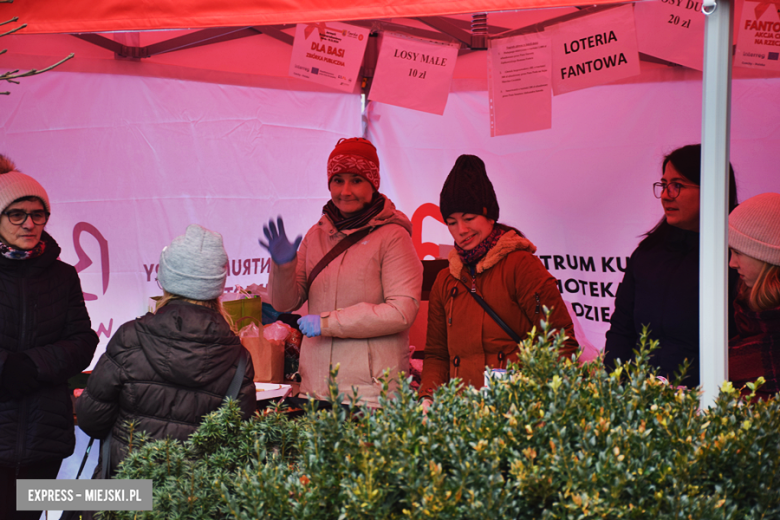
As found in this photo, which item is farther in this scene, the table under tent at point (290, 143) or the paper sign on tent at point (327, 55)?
the table under tent at point (290, 143)

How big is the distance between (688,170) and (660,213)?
1.61 metres

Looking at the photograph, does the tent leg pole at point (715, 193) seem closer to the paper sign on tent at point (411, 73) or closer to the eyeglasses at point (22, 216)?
the eyeglasses at point (22, 216)

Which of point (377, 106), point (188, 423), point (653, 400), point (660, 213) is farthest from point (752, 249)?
point (377, 106)

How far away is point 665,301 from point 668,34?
6.20ft

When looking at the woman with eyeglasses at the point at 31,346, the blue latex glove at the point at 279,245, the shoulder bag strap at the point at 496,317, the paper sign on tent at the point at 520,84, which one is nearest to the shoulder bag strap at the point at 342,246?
the blue latex glove at the point at 279,245

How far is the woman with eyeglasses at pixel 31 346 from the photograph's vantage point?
257cm

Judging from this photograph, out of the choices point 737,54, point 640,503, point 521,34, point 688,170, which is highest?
point 521,34

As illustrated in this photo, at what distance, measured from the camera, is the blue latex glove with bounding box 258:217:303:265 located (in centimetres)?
288

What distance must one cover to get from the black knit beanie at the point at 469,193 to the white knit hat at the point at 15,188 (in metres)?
1.67

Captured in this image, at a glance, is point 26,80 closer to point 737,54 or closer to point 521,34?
point 521,34

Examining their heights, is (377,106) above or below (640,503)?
above

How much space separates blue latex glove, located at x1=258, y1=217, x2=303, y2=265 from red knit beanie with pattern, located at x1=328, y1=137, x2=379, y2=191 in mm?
368

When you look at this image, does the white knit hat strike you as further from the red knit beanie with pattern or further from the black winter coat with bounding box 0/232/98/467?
the red knit beanie with pattern

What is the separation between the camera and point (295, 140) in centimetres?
497
